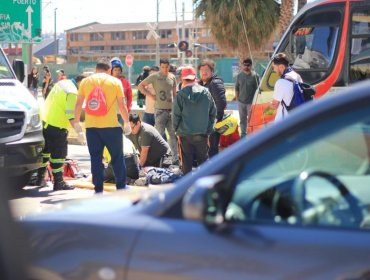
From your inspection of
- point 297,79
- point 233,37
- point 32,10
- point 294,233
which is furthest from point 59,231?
point 233,37

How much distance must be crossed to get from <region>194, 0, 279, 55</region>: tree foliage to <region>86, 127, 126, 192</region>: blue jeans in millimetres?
16053

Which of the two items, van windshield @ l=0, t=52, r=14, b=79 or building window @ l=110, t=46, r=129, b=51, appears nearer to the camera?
van windshield @ l=0, t=52, r=14, b=79

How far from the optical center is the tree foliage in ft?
76.9

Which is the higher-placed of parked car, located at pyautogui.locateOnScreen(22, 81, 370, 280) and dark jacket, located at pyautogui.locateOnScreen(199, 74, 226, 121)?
dark jacket, located at pyautogui.locateOnScreen(199, 74, 226, 121)

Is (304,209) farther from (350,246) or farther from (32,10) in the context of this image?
(32,10)

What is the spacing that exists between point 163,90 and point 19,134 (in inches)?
134

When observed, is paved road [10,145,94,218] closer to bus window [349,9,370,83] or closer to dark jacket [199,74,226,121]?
dark jacket [199,74,226,121]

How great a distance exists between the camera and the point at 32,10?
13820 millimetres

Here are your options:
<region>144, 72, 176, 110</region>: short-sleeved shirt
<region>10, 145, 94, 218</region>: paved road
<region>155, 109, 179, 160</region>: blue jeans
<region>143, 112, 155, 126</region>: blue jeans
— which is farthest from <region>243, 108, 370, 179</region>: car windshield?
<region>143, 112, 155, 126</region>: blue jeans

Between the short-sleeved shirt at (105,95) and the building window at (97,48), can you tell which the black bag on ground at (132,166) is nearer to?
the short-sleeved shirt at (105,95)

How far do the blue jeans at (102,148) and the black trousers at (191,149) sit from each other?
913 millimetres

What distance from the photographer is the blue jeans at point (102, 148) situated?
7.65 metres

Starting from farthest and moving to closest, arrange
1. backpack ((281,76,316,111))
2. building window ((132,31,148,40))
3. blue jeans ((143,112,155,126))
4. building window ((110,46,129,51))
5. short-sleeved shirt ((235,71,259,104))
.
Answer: building window ((110,46,129,51)), building window ((132,31,148,40)), short-sleeved shirt ((235,71,259,104)), blue jeans ((143,112,155,126)), backpack ((281,76,316,111))

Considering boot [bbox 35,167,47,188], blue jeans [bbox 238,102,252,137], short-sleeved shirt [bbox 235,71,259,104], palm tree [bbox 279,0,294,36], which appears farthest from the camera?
palm tree [bbox 279,0,294,36]
